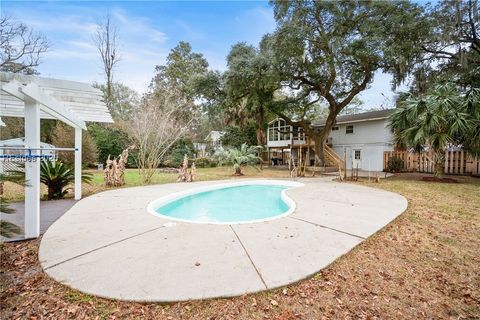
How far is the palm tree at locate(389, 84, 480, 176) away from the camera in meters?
8.92

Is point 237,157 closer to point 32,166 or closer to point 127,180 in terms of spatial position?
point 127,180

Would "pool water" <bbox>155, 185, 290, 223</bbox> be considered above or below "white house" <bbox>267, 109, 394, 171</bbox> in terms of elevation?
below

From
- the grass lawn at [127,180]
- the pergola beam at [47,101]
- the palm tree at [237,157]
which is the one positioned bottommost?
the grass lawn at [127,180]

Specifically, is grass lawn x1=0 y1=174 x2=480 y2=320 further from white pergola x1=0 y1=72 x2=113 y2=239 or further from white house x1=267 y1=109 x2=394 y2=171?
white house x1=267 y1=109 x2=394 y2=171

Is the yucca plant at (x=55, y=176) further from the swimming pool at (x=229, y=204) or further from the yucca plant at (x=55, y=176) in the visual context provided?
the swimming pool at (x=229, y=204)

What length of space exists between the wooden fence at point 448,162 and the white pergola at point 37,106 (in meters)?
14.0

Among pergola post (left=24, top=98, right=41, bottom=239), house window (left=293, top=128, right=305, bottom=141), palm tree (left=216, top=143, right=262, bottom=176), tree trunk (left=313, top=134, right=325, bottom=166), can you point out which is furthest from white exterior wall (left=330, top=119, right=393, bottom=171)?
pergola post (left=24, top=98, right=41, bottom=239)

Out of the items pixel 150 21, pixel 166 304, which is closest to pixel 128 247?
pixel 166 304

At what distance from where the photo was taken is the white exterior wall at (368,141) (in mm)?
16266

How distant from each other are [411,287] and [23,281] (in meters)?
4.04

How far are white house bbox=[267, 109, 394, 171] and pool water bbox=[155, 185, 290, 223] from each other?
8033 millimetres

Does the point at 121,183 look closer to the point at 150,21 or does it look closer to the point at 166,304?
the point at 150,21

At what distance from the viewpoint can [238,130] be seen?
76.8 ft


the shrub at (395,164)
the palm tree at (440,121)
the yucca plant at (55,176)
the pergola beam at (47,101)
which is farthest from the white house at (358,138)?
the yucca plant at (55,176)
